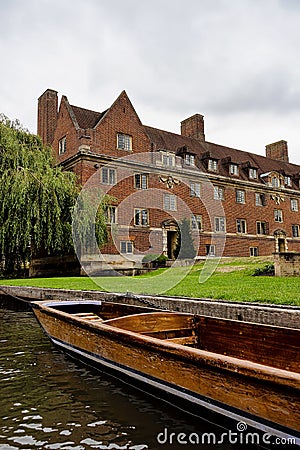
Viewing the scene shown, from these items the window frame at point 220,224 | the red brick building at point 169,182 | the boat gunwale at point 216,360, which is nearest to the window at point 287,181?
the red brick building at point 169,182

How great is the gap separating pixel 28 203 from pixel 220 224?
65.7 ft

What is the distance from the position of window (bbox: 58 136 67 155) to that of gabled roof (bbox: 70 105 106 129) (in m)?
1.74

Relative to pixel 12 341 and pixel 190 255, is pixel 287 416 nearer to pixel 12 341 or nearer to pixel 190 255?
pixel 12 341

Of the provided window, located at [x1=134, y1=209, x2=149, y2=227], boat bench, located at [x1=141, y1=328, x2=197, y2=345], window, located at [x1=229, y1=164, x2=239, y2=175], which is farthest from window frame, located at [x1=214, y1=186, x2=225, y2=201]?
boat bench, located at [x1=141, y1=328, x2=197, y2=345]

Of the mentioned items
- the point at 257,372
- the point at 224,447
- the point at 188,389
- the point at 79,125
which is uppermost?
the point at 79,125

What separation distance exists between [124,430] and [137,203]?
87.0ft

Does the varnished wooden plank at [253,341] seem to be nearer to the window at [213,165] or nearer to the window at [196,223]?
the window at [196,223]

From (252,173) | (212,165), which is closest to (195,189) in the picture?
(212,165)

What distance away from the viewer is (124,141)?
98.4ft

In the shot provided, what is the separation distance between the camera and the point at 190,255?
28.3 m

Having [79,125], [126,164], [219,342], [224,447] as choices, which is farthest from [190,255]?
[224,447]

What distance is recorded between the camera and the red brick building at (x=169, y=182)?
93.6 feet

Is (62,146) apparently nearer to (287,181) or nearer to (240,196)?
(240,196)

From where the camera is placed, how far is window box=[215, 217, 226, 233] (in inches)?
1384
